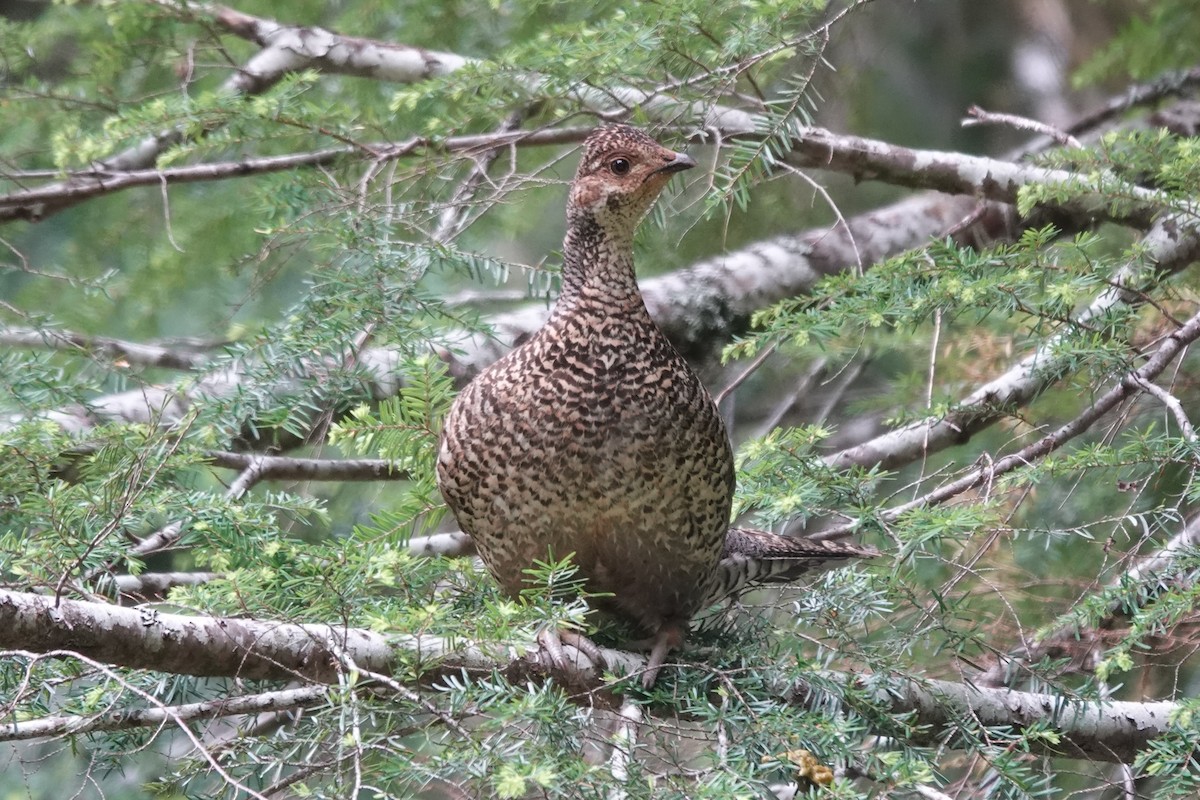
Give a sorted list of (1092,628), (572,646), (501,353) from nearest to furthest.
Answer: (572,646) < (1092,628) < (501,353)

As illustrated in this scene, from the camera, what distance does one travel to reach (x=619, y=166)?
10.9 feet

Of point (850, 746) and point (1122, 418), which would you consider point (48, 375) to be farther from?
point (1122, 418)

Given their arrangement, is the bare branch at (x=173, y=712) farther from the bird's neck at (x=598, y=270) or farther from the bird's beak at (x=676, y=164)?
the bird's beak at (x=676, y=164)

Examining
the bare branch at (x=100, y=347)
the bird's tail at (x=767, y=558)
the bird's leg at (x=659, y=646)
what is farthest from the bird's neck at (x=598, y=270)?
the bare branch at (x=100, y=347)

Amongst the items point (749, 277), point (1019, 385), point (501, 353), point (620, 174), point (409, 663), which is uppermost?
point (620, 174)

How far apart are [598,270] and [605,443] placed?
0.51 metres

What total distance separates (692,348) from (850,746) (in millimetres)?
3170

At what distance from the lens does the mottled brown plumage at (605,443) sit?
3.07 metres

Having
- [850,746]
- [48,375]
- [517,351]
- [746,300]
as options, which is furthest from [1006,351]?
[48,375]

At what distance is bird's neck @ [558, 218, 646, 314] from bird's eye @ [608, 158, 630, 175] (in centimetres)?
15

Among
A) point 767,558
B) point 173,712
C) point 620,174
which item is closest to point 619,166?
point 620,174

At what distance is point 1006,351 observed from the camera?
15.8 feet

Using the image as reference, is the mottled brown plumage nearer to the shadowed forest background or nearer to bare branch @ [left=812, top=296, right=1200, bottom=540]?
the shadowed forest background

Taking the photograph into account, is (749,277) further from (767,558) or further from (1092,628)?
(1092,628)
